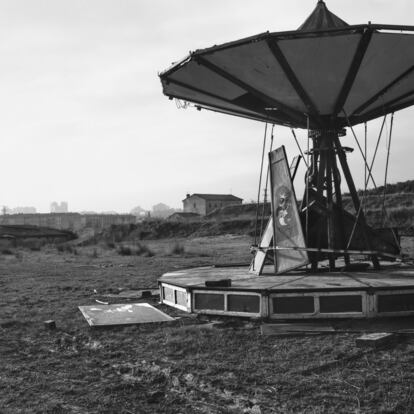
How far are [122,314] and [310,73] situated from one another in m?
6.61

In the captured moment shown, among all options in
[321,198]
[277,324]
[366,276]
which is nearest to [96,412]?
[277,324]

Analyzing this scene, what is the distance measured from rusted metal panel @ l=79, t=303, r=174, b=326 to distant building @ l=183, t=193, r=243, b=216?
118535 millimetres

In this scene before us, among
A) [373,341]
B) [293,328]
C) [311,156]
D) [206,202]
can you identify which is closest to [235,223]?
[311,156]

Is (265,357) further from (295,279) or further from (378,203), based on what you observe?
(378,203)

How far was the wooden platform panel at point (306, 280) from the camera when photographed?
31.4 feet

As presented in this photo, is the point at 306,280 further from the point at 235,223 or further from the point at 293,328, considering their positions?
the point at 235,223

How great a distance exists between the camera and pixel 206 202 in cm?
13312

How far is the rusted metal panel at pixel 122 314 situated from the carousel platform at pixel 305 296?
0.70 m

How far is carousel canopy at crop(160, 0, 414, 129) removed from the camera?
1006 centimetres

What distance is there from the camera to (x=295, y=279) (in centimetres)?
1091

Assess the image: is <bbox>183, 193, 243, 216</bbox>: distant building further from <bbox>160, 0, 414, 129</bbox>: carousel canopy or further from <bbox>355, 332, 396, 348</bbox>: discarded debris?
<bbox>355, 332, 396, 348</bbox>: discarded debris

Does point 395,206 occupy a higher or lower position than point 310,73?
lower

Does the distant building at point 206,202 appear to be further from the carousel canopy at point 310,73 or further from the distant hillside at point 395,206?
the carousel canopy at point 310,73

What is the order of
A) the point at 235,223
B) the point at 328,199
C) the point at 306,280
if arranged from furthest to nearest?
the point at 235,223
the point at 328,199
the point at 306,280
